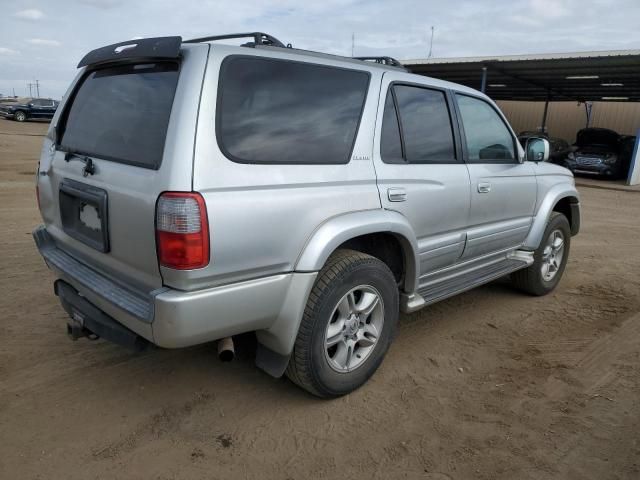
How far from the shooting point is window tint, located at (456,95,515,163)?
149 inches

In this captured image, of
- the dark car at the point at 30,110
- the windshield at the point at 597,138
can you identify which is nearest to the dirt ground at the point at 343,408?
the windshield at the point at 597,138

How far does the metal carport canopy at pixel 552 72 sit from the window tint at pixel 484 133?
12707 millimetres

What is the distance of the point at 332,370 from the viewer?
9.29ft

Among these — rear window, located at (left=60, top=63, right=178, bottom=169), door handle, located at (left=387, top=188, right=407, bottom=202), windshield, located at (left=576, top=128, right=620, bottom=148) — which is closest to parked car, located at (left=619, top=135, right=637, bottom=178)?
windshield, located at (left=576, top=128, right=620, bottom=148)

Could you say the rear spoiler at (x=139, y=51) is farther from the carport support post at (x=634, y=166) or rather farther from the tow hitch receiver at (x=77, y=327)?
the carport support post at (x=634, y=166)

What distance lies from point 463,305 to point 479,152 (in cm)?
151

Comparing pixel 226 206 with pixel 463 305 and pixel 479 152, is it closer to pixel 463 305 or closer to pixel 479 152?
pixel 479 152

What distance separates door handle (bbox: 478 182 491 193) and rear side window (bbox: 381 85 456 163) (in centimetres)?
34

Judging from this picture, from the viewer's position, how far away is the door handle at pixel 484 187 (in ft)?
12.2

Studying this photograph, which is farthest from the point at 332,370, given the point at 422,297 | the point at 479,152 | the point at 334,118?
the point at 479,152

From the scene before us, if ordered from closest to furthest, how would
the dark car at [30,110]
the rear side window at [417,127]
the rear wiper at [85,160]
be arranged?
the rear wiper at [85,160], the rear side window at [417,127], the dark car at [30,110]

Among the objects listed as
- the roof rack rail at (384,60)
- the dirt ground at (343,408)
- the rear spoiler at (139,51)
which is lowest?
the dirt ground at (343,408)

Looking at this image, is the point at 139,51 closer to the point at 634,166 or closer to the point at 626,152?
the point at 634,166

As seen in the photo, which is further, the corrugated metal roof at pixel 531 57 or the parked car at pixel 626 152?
the parked car at pixel 626 152
